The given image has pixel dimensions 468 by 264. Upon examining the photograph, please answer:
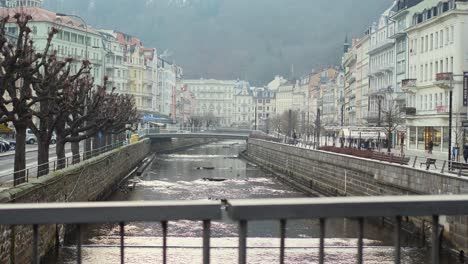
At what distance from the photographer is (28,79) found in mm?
27156

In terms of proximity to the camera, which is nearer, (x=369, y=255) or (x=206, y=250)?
(x=206, y=250)

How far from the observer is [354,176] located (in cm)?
4534

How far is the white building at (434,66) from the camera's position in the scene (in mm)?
59188

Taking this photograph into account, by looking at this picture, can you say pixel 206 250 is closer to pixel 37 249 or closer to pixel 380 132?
pixel 37 249

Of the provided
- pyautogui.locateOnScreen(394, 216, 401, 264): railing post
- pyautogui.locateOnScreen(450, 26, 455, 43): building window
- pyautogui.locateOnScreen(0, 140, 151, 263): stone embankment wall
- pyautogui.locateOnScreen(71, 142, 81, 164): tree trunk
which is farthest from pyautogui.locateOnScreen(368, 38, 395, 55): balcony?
pyautogui.locateOnScreen(394, 216, 401, 264): railing post

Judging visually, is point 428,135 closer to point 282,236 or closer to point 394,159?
point 394,159

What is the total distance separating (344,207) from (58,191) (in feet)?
85.6

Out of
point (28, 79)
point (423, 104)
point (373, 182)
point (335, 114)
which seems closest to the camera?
point (28, 79)

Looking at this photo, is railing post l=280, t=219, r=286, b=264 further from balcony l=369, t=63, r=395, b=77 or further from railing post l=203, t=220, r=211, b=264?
balcony l=369, t=63, r=395, b=77

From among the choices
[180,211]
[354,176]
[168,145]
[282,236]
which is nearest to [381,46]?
[354,176]

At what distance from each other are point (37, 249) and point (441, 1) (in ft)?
210

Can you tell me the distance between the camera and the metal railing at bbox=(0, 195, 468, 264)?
458cm

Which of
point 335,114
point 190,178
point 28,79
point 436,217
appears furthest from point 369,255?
point 335,114

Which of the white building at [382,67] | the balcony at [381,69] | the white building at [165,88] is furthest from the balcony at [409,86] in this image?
the white building at [165,88]
